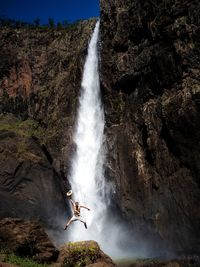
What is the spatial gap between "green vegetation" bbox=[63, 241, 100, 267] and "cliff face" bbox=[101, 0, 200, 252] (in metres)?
13.3

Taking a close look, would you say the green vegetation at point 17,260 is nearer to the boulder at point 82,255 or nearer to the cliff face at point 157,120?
the boulder at point 82,255

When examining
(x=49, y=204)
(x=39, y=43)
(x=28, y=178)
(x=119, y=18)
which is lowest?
(x=49, y=204)

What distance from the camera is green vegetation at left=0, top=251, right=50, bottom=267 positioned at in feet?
69.1

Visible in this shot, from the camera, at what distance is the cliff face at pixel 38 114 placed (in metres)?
49.9

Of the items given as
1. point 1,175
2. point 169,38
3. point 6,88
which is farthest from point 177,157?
point 6,88

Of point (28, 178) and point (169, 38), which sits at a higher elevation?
point (169, 38)

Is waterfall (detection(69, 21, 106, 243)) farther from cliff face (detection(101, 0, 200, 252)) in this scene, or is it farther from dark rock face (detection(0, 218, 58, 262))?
dark rock face (detection(0, 218, 58, 262))

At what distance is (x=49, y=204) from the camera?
4969 centimetres

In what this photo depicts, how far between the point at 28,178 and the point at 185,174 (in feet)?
73.4

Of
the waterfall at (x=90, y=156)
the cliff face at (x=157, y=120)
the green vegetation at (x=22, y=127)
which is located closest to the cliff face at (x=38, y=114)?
the green vegetation at (x=22, y=127)

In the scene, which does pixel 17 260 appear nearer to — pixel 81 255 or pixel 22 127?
pixel 81 255

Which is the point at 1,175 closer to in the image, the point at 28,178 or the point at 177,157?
the point at 28,178

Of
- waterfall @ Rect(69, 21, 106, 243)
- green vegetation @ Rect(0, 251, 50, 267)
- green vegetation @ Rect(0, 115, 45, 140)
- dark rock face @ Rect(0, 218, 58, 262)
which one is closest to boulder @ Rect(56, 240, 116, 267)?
dark rock face @ Rect(0, 218, 58, 262)

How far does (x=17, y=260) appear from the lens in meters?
21.3
